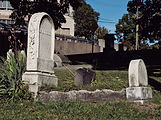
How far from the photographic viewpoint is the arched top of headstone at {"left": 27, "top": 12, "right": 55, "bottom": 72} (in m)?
7.49

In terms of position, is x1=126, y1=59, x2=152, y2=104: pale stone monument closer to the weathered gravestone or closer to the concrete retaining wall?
the concrete retaining wall

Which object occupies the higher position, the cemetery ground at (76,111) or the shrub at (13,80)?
the shrub at (13,80)

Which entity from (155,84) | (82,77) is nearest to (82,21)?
(155,84)

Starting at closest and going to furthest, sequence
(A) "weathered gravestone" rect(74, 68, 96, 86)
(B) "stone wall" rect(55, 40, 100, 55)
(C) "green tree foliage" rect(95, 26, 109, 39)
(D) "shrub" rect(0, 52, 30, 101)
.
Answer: (D) "shrub" rect(0, 52, 30, 101), (A) "weathered gravestone" rect(74, 68, 96, 86), (B) "stone wall" rect(55, 40, 100, 55), (C) "green tree foliage" rect(95, 26, 109, 39)

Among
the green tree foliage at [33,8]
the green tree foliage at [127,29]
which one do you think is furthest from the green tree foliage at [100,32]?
the green tree foliage at [33,8]

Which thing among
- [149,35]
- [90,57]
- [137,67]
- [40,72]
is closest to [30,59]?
[40,72]

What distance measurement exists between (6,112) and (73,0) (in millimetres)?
13647

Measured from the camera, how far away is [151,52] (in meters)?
19.1

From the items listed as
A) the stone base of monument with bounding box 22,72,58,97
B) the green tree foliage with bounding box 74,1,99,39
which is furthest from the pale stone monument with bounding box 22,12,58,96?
the green tree foliage with bounding box 74,1,99,39

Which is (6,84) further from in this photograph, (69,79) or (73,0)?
(73,0)

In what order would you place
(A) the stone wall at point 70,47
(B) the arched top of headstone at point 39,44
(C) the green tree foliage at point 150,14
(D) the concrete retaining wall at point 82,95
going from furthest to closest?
(A) the stone wall at point 70,47, (C) the green tree foliage at point 150,14, (B) the arched top of headstone at point 39,44, (D) the concrete retaining wall at point 82,95

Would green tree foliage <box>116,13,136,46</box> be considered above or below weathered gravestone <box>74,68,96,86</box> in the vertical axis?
above

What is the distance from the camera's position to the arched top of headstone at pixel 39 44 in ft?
24.6

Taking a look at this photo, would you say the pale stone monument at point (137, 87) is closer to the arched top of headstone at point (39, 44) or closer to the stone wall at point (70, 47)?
the arched top of headstone at point (39, 44)
